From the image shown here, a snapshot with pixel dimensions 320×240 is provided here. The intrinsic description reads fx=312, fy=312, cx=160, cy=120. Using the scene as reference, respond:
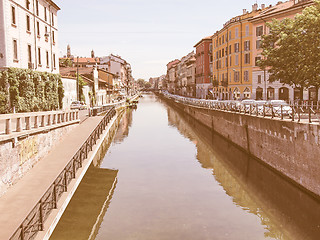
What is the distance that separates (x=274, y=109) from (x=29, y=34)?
26.9 metres

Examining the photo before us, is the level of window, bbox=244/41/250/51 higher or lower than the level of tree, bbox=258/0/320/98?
higher

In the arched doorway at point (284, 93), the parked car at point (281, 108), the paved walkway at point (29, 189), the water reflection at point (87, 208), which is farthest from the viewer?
the arched doorway at point (284, 93)

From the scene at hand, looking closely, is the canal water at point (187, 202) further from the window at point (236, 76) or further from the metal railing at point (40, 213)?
the window at point (236, 76)

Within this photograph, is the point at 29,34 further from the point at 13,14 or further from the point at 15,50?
the point at 15,50

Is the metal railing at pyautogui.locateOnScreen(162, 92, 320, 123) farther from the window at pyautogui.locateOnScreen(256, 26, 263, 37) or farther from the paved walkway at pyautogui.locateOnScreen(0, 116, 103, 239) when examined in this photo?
the window at pyautogui.locateOnScreen(256, 26, 263, 37)

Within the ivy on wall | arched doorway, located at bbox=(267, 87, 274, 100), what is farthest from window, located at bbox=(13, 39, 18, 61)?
arched doorway, located at bbox=(267, 87, 274, 100)

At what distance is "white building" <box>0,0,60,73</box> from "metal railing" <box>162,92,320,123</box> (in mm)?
18805

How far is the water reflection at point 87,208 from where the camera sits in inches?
526

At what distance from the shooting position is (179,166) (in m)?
26.1

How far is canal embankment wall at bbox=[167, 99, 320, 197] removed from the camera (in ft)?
53.1

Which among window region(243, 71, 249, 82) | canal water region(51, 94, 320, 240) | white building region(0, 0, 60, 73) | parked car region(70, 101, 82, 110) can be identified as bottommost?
canal water region(51, 94, 320, 240)

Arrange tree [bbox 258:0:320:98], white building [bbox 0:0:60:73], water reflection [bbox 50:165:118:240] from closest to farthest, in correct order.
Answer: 1. water reflection [bbox 50:165:118:240]
2. tree [bbox 258:0:320:98]
3. white building [bbox 0:0:60:73]

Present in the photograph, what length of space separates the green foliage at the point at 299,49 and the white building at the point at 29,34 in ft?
69.5

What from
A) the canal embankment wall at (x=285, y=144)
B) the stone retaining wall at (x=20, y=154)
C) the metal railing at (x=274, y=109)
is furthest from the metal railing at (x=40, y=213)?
the metal railing at (x=274, y=109)
